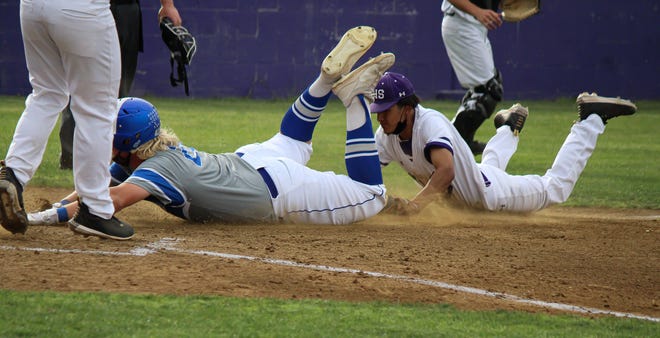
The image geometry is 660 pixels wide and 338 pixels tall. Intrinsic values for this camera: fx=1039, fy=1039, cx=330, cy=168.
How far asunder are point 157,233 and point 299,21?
43.9 ft

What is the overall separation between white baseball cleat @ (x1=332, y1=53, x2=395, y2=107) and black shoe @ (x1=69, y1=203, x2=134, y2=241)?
183 cm

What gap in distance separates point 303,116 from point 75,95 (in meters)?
2.14

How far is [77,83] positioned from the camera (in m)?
5.20

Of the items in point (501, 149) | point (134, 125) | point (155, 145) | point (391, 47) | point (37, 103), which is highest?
point (37, 103)

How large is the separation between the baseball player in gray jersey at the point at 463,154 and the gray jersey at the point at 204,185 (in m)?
1.01

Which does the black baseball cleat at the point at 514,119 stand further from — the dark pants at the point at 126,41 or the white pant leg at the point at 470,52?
the dark pants at the point at 126,41

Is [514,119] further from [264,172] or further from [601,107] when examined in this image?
[264,172]

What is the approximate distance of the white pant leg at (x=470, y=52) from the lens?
32.2ft

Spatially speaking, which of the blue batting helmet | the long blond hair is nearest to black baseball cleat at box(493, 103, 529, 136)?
the long blond hair

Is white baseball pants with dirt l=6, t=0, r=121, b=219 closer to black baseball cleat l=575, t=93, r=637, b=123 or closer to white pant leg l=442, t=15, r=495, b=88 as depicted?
black baseball cleat l=575, t=93, r=637, b=123

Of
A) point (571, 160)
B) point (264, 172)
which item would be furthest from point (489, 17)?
point (264, 172)

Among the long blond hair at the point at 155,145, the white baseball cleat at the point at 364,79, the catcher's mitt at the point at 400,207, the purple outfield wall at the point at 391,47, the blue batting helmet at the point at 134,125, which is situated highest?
the white baseball cleat at the point at 364,79

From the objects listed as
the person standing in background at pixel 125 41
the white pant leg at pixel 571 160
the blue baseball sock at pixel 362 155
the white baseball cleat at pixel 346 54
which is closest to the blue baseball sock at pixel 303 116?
the white baseball cleat at pixel 346 54

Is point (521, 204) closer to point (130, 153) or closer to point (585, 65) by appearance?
point (130, 153)
